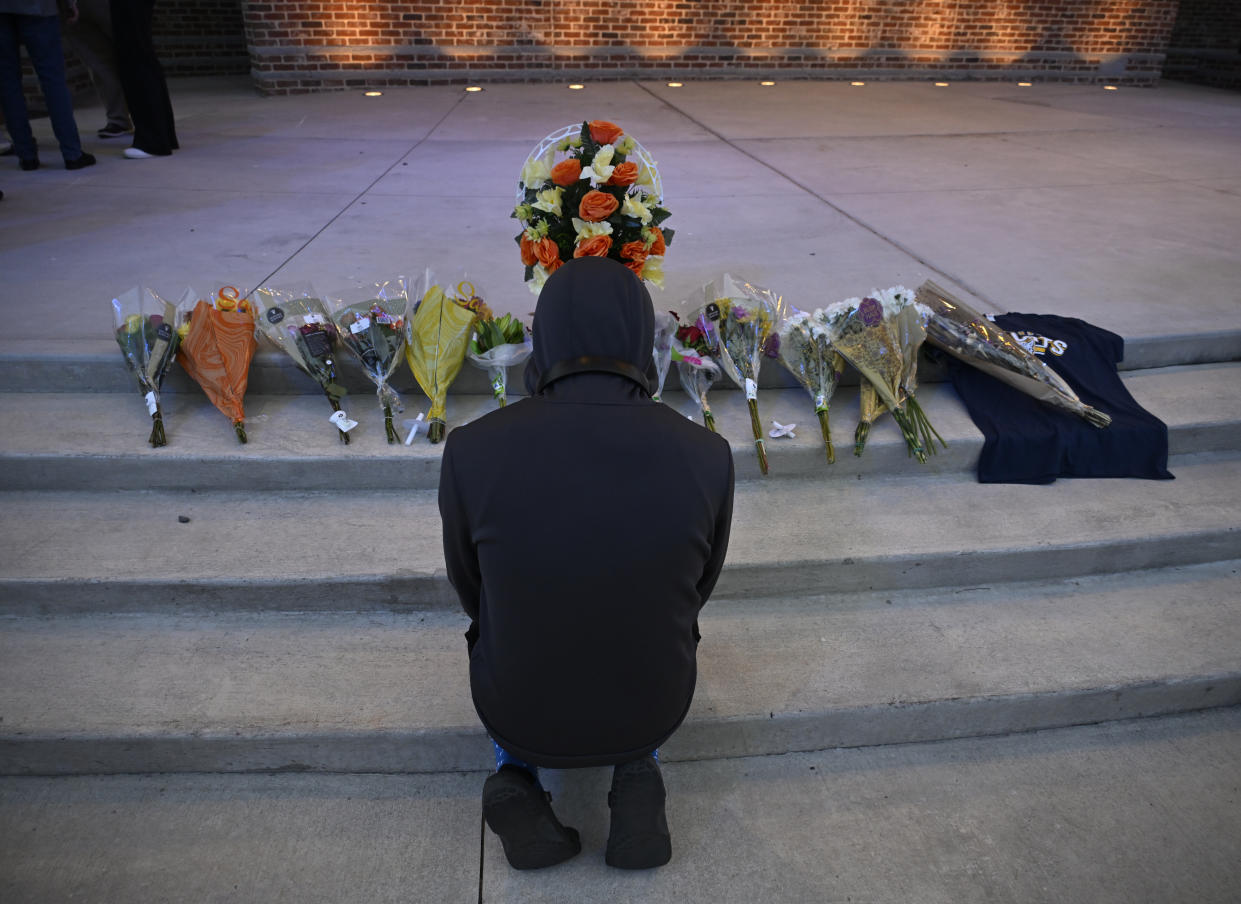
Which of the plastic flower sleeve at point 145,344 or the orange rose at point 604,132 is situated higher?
the orange rose at point 604,132

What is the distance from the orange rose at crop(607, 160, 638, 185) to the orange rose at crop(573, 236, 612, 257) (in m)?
0.18

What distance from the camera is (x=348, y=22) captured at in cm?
876

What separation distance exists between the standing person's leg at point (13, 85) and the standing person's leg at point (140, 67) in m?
0.61

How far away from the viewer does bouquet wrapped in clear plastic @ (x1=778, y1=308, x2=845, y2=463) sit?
10.4 feet

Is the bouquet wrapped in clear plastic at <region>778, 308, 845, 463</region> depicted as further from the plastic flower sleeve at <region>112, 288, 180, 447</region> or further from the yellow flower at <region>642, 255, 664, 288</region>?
the plastic flower sleeve at <region>112, 288, 180, 447</region>

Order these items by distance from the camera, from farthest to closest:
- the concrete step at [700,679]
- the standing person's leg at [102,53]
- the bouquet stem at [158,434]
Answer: the standing person's leg at [102,53] → the bouquet stem at [158,434] → the concrete step at [700,679]

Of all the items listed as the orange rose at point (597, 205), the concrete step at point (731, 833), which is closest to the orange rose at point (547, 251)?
the orange rose at point (597, 205)

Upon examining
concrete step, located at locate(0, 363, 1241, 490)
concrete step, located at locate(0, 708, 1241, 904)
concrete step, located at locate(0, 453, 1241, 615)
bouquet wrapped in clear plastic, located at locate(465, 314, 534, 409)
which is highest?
bouquet wrapped in clear plastic, located at locate(465, 314, 534, 409)

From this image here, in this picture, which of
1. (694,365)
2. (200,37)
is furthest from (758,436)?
(200,37)

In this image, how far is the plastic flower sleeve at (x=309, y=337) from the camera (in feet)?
10.2

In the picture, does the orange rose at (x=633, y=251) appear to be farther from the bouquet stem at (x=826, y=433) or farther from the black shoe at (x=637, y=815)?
the black shoe at (x=637, y=815)

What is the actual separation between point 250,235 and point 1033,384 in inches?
156

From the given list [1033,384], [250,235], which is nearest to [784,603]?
[1033,384]

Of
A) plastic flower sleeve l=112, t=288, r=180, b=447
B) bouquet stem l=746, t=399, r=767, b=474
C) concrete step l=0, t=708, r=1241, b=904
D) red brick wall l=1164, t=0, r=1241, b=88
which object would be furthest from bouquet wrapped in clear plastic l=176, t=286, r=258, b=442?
red brick wall l=1164, t=0, r=1241, b=88
